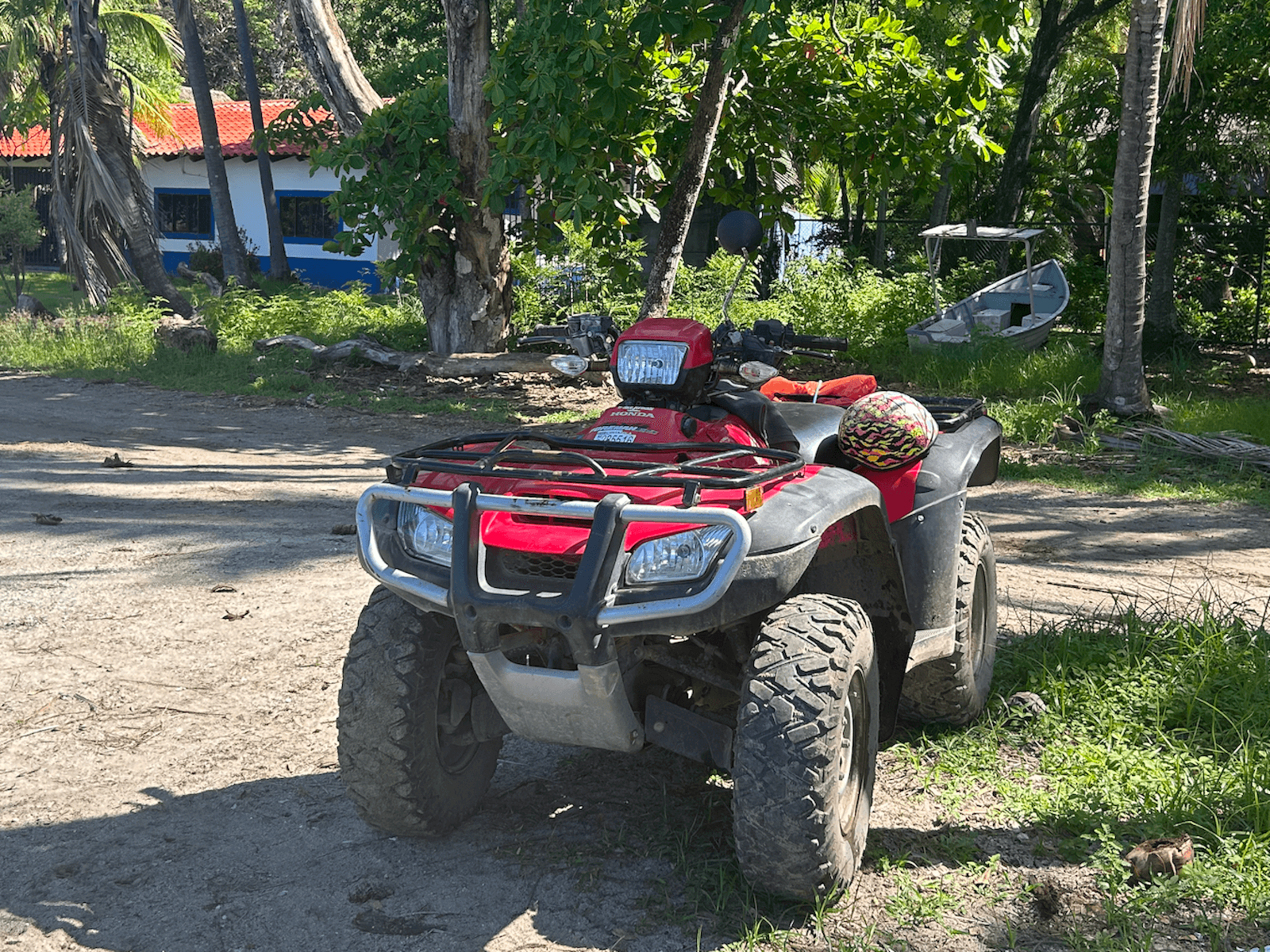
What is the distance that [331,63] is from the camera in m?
13.5

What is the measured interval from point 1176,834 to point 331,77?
12.6 meters

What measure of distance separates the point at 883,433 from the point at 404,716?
5.39 ft

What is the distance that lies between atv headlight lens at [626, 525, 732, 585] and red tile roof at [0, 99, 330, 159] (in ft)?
80.7

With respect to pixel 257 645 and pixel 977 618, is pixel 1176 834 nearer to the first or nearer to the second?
pixel 977 618

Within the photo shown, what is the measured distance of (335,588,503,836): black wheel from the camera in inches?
126

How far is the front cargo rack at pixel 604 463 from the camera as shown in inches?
113

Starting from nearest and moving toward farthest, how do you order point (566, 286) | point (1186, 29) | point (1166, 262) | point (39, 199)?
point (1186, 29) < point (566, 286) < point (1166, 262) < point (39, 199)

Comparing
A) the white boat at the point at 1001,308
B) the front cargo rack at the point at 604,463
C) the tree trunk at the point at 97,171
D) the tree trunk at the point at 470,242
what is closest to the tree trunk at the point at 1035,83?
the white boat at the point at 1001,308

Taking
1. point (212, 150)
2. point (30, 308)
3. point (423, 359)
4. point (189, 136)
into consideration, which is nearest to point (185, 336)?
point (423, 359)

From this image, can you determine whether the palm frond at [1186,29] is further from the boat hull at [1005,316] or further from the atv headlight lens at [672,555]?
the atv headlight lens at [672,555]

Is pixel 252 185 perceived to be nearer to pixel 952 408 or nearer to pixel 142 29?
pixel 142 29

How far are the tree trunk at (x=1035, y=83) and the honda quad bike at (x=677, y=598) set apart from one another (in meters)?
15.4

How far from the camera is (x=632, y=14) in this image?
10102mm

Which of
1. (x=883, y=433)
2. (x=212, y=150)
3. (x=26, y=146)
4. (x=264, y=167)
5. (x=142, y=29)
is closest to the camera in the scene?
(x=883, y=433)
